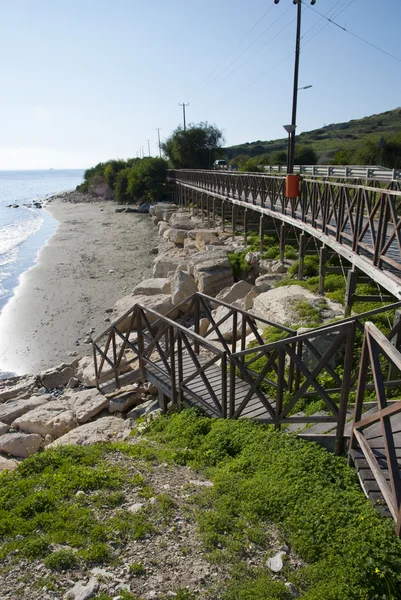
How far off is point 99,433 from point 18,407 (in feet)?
11.4

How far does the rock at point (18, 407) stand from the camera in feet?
32.4

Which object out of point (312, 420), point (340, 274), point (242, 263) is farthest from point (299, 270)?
point (312, 420)

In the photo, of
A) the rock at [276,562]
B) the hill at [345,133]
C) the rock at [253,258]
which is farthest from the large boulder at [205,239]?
the hill at [345,133]

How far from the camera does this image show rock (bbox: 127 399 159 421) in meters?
8.52

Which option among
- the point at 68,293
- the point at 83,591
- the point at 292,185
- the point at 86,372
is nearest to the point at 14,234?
the point at 68,293

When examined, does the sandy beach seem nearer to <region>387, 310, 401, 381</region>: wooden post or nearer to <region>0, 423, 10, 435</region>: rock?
<region>0, 423, 10, 435</region>: rock

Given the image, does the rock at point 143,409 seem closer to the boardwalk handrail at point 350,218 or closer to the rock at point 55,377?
the rock at point 55,377

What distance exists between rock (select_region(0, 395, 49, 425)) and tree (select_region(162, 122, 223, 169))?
51.9m

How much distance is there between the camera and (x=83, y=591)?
11.7 feet

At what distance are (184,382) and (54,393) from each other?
19.2ft

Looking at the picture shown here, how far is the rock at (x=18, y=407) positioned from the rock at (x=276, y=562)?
Answer: 7.74 meters

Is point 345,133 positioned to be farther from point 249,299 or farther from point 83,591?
point 83,591

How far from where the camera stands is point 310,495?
432 cm

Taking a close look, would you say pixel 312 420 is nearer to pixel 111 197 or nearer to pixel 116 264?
pixel 116 264
